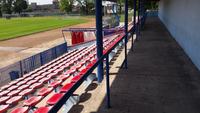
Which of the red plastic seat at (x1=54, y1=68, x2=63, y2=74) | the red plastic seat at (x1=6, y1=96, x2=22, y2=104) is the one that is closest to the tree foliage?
the red plastic seat at (x1=54, y1=68, x2=63, y2=74)

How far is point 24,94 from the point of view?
27.7 ft

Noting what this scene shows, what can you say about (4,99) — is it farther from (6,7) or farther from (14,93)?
(6,7)

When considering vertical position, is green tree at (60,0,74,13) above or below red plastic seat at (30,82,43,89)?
above

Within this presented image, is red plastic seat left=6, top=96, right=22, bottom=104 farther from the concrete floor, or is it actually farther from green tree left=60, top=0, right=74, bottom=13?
green tree left=60, top=0, right=74, bottom=13

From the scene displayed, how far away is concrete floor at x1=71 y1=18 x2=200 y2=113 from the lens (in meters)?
6.40

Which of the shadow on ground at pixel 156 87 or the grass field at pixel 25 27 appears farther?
the grass field at pixel 25 27

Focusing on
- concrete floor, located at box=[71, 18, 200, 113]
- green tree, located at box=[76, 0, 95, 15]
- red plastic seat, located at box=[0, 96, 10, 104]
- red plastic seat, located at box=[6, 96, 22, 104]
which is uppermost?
green tree, located at box=[76, 0, 95, 15]

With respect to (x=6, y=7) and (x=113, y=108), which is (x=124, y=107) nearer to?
(x=113, y=108)

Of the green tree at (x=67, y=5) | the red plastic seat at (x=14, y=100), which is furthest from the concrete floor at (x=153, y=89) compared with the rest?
the green tree at (x=67, y=5)

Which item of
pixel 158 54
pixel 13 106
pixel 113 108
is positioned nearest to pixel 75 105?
pixel 113 108

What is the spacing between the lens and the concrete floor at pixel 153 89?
6.40 m

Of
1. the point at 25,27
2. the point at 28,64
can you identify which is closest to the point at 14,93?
the point at 28,64

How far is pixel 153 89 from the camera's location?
7.64 m

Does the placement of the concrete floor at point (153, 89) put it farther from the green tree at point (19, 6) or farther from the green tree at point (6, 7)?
the green tree at point (6, 7)
